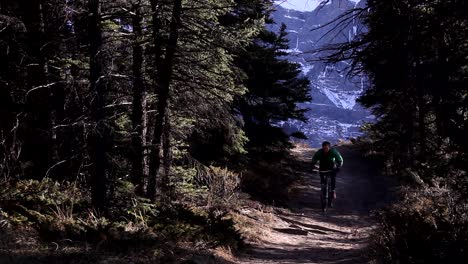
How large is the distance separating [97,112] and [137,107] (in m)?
1.76

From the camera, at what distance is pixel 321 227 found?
491 inches

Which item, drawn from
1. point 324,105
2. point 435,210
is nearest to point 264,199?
point 435,210

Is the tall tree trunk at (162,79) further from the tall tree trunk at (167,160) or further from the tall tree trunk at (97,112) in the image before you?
the tall tree trunk at (97,112)

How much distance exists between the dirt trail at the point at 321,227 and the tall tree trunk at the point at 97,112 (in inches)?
112

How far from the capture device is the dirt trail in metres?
9.17

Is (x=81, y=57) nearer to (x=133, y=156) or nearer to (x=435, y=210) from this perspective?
(x=133, y=156)

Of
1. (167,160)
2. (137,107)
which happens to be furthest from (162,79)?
(167,160)

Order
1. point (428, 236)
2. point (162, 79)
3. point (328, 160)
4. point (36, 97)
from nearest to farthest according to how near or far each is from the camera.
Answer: point (428, 236), point (162, 79), point (36, 97), point (328, 160)

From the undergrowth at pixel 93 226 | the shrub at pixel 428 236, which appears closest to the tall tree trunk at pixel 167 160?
the undergrowth at pixel 93 226

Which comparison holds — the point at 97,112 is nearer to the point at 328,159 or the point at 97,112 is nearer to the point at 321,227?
the point at 321,227

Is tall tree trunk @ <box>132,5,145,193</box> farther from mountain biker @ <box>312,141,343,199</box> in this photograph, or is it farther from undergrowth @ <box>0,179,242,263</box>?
mountain biker @ <box>312,141,343,199</box>

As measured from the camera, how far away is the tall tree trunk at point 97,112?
8.03m

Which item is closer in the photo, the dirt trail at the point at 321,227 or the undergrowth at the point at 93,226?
the undergrowth at the point at 93,226

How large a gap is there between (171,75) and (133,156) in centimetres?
187
